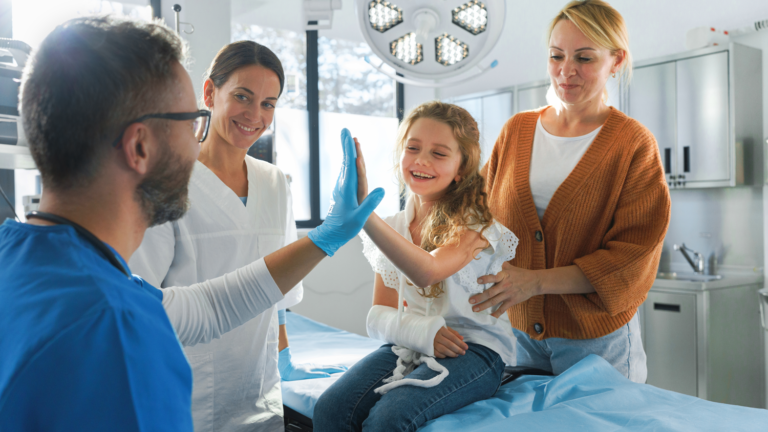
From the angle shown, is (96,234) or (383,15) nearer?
(96,234)

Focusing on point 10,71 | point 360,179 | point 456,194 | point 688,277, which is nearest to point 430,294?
point 456,194

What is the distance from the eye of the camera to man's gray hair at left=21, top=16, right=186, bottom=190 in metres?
0.65

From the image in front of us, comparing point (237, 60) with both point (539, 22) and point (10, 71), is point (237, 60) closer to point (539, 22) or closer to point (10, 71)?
point (10, 71)

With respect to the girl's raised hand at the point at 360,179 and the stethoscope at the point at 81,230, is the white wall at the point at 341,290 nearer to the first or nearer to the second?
the girl's raised hand at the point at 360,179

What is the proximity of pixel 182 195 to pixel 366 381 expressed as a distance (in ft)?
2.27

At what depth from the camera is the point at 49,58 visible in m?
0.66

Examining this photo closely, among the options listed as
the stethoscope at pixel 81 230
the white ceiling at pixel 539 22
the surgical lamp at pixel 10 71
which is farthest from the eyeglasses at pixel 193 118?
the white ceiling at pixel 539 22

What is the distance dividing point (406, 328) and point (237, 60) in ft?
2.68

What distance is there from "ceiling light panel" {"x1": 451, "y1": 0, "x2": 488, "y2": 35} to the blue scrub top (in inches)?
36.2

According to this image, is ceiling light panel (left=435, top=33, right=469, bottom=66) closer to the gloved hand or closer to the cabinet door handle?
the gloved hand

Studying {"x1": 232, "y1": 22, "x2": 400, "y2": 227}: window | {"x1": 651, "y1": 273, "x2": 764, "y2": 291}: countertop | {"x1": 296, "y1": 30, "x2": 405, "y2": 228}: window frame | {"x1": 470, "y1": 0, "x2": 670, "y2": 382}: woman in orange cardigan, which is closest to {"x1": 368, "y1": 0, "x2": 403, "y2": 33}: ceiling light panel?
{"x1": 470, "y1": 0, "x2": 670, "y2": 382}: woman in orange cardigan

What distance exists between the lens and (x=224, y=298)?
1079 millimetres

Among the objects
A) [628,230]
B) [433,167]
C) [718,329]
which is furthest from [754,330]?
[433,167]

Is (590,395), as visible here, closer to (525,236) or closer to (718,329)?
(525,236)
